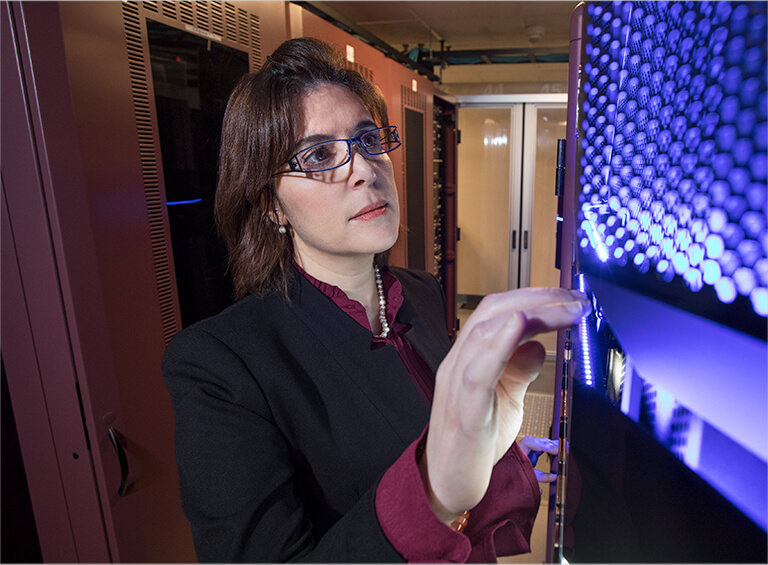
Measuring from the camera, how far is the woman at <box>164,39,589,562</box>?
1.43 feet

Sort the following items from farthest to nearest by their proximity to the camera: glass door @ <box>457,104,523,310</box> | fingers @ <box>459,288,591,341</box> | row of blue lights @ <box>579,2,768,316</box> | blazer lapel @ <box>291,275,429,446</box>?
glass door @ <box>457,104,523,310</box>
blazer lapel @ <box>291,275,429,446</box>
fingers @ <box>459,288,591,341</box>
row of blue lights @ <box>579,2,768,316</box>

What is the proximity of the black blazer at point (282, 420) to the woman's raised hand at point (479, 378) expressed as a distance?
239 millimetres

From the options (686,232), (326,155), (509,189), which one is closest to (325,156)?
(326,155)

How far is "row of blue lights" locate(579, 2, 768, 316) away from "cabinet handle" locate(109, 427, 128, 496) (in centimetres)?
122

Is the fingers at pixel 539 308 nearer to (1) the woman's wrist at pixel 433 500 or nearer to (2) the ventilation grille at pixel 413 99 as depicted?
(1) the woman's wrist at pixel 433 500

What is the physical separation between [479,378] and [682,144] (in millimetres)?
215

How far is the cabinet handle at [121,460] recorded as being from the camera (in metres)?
1.18

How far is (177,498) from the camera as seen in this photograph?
1.41 meters

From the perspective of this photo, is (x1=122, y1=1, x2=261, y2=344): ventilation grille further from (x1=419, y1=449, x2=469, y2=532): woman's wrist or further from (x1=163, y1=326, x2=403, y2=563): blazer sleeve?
(x1=419, y1=449, x2=469, y2=532): woman's wrist

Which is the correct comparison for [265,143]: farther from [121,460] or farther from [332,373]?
[121,460]

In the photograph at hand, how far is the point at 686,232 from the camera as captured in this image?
289 mm

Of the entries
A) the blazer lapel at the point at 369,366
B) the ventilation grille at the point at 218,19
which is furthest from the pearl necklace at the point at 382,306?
the ventilation grille at the point at 218,19

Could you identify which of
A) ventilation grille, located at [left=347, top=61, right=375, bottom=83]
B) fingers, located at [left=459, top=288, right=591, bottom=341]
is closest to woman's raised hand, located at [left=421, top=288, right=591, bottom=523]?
fingers, located at [left=459, top=288, right=591, bottom=341]

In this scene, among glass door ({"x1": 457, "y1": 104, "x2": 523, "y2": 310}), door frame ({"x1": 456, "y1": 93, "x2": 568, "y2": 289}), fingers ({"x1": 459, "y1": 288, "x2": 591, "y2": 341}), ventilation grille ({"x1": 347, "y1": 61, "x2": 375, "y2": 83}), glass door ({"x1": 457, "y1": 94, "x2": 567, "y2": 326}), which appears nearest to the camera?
fingers ({"x1": 459, "y1": 288, "x2": 591, "y2": 341})
